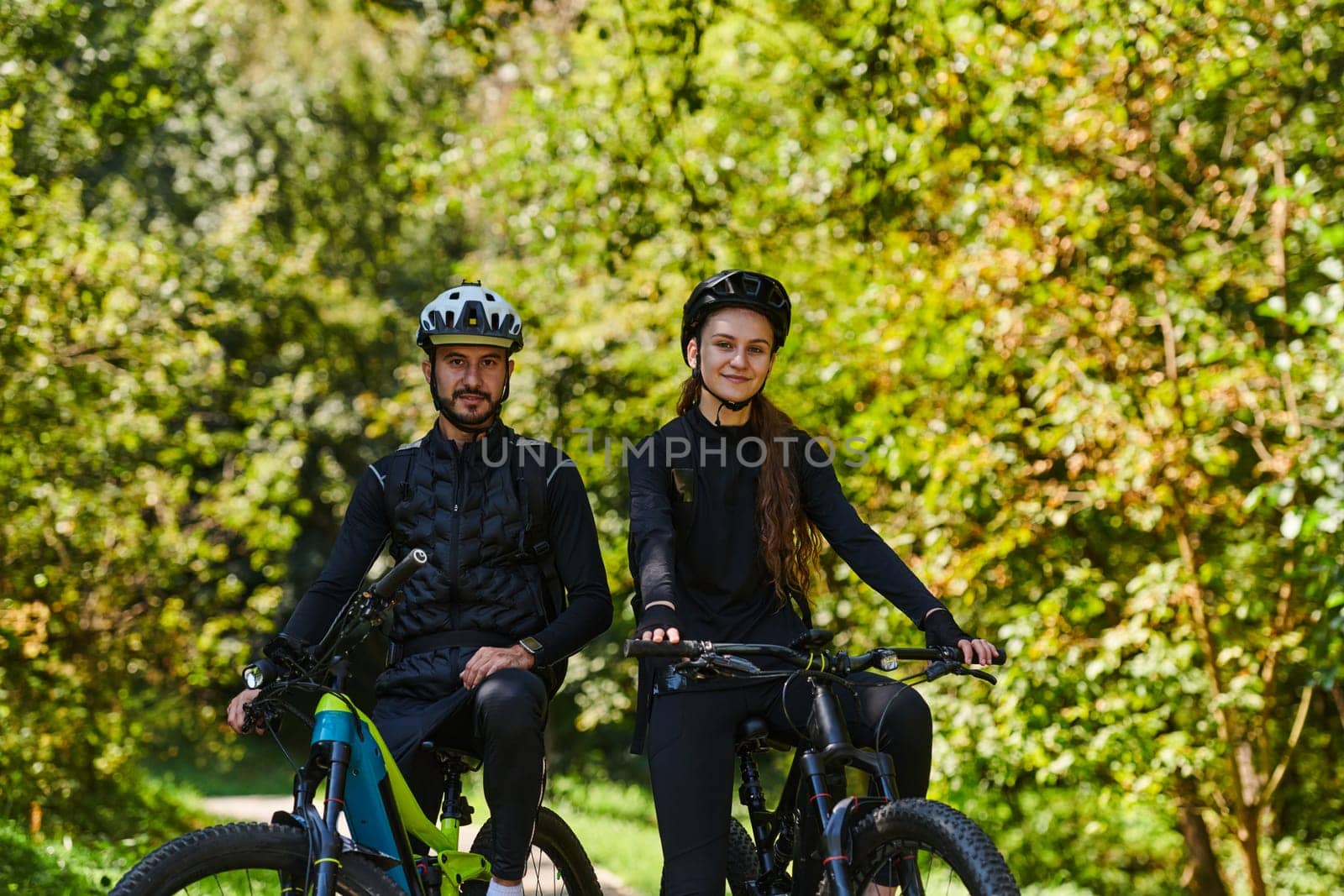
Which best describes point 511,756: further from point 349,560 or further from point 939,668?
point 939,668

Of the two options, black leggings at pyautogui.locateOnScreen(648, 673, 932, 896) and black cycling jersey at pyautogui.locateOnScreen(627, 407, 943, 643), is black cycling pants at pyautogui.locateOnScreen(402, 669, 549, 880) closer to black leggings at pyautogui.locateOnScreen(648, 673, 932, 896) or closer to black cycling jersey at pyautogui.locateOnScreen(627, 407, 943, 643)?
black leggings at pyautogui.locateOnScreen(648, 673, 932, 896)

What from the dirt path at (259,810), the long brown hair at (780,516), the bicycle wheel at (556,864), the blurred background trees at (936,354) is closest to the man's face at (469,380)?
the long brown hair at (780,516)

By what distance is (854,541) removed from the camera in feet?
13.4

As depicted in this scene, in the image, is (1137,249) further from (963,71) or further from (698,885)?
(698,885)

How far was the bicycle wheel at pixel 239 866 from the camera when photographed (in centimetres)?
302

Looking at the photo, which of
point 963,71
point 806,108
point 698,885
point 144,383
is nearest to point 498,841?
point 698,885

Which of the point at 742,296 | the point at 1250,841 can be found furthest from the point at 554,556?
the point at 1250,841

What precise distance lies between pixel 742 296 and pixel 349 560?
1469 mm

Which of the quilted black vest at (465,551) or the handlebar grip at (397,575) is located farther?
the quilted black vest at (465,551)

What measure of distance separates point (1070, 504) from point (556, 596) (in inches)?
226

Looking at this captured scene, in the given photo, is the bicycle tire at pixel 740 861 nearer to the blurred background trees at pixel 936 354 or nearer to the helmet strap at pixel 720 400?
the helmet strap at pixel 720 400

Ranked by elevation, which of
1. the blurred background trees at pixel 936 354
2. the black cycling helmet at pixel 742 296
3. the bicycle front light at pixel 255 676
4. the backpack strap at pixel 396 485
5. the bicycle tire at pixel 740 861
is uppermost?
the blurred background trees at pixel 936 354

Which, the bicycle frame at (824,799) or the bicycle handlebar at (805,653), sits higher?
the bicycle handlebar at (805,653)

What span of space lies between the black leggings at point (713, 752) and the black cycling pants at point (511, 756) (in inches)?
13.9
